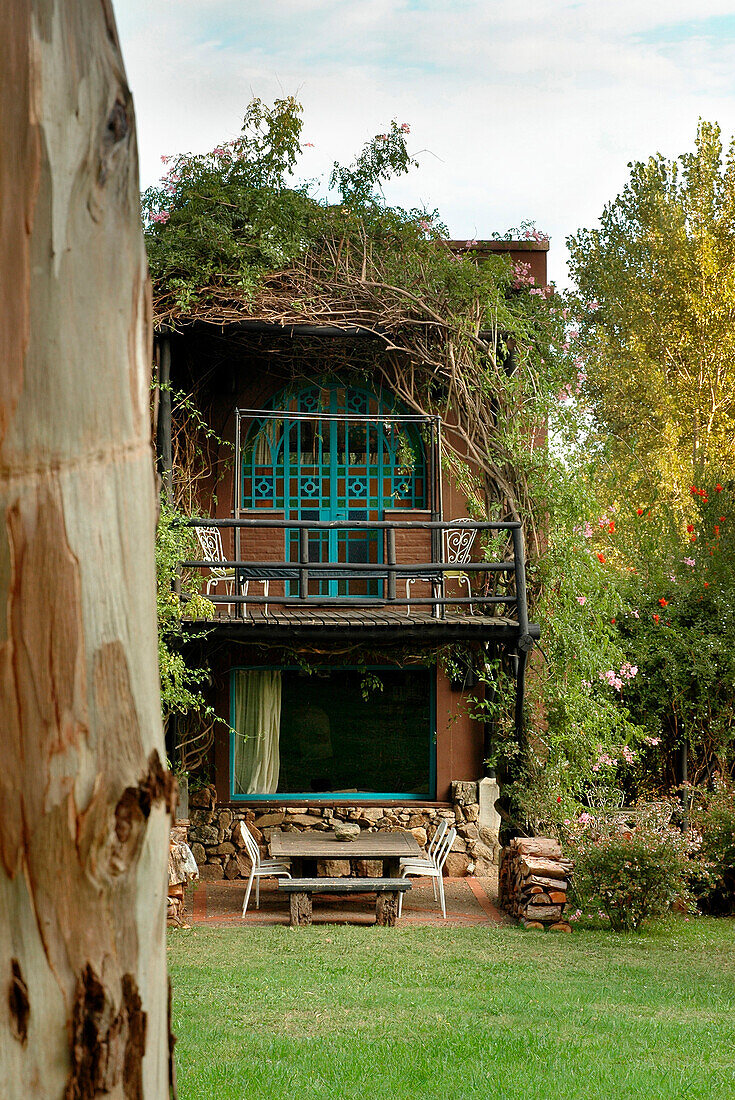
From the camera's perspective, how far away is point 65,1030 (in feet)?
4.29

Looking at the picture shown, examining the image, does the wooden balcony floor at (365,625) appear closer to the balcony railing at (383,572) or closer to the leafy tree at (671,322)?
the balcony railing at (383,572)

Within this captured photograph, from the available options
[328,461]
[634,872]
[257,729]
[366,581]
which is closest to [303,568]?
[366,581]

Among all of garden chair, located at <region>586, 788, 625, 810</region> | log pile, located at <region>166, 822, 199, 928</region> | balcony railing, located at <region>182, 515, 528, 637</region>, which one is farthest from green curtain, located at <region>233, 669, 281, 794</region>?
garden chair, located at <region>586, 788, 625, 810</region>

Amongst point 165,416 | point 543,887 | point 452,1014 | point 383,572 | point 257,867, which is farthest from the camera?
point 383,572

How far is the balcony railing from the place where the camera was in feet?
33.2

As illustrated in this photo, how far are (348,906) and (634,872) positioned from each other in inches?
119

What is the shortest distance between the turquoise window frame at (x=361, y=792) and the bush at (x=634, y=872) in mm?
3167

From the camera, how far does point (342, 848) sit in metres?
9.75

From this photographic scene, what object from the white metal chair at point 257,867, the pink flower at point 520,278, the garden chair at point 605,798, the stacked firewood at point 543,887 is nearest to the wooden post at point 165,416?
the white metal chair at point 257,867

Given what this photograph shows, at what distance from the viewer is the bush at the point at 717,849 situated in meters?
10.3

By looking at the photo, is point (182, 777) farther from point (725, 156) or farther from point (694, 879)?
point (725, 156)

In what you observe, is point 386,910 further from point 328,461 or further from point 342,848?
point 328,461

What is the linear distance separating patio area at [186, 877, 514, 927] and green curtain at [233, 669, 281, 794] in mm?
1235

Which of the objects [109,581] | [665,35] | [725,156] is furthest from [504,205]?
[109,581]
